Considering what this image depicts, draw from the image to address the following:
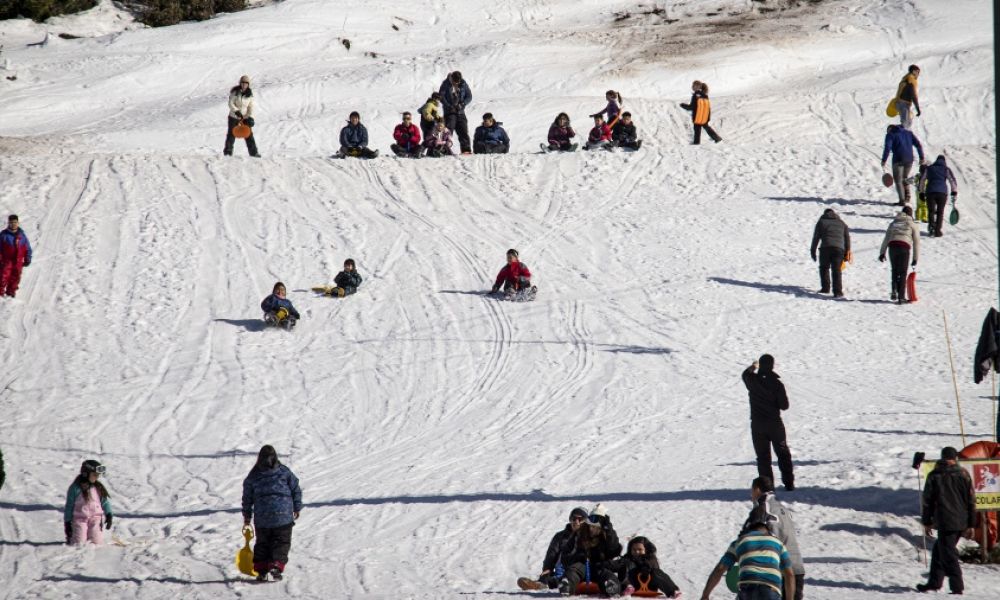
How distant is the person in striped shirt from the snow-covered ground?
1.70m

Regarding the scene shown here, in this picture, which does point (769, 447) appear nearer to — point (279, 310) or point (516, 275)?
point (516, 275)

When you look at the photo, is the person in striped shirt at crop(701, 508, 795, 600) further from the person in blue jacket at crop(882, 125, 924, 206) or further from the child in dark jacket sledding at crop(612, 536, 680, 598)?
the person in blue jacket at crop(882, 125, 924, 206)

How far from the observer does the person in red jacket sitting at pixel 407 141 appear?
24.7 m

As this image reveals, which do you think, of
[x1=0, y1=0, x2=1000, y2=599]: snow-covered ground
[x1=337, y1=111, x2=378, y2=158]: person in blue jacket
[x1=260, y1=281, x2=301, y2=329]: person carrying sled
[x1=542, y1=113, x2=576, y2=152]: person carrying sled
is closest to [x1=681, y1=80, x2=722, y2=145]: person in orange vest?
[x1=0, y1=0, x2=1000, y2=599]: snow-covered ground

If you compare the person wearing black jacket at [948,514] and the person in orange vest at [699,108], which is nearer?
the person wearing black jacket at [948,514]

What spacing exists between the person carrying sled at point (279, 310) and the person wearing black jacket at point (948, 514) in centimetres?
1018

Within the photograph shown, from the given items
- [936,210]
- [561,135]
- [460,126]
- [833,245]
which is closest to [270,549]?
[833,245]

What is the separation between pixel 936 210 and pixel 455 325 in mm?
8613

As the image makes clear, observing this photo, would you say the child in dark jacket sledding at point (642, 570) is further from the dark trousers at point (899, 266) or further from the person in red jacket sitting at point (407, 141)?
the person in red jacket sitting at point (407, 141)

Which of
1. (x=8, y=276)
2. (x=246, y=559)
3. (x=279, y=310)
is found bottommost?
(x=246, y=559)

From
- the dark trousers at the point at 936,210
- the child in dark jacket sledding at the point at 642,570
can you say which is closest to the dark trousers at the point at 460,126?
the dark trousers at the point at 936,210

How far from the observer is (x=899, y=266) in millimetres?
17438

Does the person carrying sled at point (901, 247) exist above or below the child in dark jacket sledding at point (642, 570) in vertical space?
above

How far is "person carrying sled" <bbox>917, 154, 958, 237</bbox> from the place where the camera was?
64.8 feet
